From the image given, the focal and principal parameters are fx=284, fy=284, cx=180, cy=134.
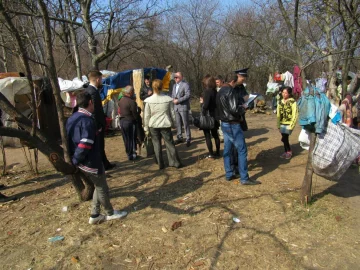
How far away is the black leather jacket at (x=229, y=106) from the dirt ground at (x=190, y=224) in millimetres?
1176

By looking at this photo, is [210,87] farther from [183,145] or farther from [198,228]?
[198,228]

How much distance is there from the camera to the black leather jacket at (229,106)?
4.56 metres

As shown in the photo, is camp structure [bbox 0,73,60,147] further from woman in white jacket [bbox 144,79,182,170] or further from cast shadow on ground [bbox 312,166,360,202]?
cast shadow on ground [bbox 312,166,360,202]

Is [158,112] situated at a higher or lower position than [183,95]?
lower

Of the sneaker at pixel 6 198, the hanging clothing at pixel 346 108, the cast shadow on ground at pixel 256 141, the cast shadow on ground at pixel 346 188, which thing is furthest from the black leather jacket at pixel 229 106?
the sneaker at pixel 6 198

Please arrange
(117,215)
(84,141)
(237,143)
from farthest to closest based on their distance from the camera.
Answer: (237,143) → (117,215) → (84,141)

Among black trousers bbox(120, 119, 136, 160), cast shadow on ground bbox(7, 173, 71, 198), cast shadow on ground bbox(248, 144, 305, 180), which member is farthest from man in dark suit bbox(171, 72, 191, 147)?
cast shadow on ground bbox(7, 173, 71, 198)

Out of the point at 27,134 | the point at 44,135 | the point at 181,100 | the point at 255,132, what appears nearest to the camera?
the point at 27,134

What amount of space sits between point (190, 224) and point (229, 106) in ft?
6.42

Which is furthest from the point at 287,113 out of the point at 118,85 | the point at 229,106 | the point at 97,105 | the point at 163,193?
the point at 118,85

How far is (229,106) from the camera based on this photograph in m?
4.57

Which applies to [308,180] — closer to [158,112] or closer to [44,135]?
[158,112]

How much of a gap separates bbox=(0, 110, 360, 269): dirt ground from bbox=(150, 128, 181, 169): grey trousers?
0.20 m

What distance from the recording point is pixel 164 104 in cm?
557
